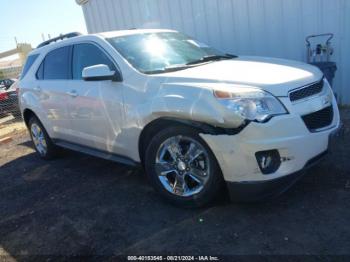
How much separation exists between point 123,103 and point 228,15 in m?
4.31

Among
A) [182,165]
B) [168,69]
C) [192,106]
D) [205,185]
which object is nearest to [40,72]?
[168,69]

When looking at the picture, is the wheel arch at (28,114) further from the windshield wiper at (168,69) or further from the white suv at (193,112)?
the windshield wiper at (168,69)

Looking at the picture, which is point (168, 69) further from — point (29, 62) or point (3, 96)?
point (3, 96)

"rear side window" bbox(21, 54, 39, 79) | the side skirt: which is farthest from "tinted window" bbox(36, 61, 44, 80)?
the side skirt

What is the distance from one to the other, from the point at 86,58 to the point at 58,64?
80cm

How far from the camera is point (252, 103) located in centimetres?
321

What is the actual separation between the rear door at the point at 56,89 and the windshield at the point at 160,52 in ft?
3.37

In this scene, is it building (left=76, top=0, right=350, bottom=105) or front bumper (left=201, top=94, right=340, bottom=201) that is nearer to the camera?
front bumper (left=201, top=94, right=340, bottom=201)

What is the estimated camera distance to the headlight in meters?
3.19

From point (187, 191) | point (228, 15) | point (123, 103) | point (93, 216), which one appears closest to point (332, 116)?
point (187, 191)

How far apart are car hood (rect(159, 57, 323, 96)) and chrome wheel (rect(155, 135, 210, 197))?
0.60 m

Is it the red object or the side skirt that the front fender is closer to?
the side skirt

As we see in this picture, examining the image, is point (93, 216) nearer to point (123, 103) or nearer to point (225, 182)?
point (123, 103)

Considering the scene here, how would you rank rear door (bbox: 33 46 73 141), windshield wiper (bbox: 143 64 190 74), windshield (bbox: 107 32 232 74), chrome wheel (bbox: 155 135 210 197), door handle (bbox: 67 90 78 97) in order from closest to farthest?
chrome wheel (bbox: 155 135 210 197)
windshield wiper (bbox: 143 64 190 74)
windshield (bbox: 107 32 232 74)
door handle (bbox: 67 90 78 97)
rear door (bbox: 33 46 73 141)
